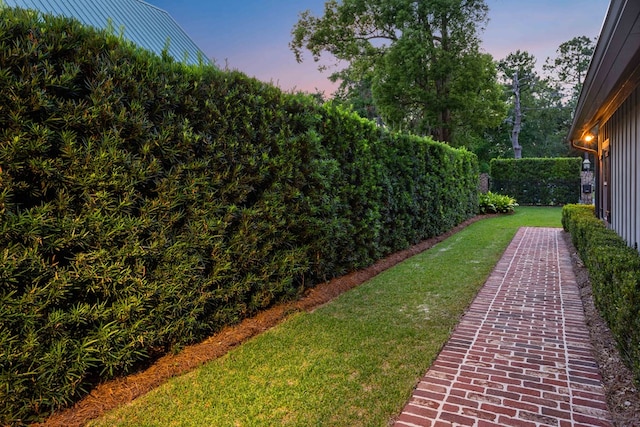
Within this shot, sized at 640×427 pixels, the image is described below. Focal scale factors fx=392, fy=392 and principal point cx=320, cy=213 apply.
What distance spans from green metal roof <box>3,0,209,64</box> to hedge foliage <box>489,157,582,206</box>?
16209mm

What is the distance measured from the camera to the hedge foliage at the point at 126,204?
247cm

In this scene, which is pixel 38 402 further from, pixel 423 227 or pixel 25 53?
pixel 423 227

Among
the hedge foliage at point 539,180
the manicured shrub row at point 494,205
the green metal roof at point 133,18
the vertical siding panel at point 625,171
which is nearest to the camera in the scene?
the vertical siding panel at point 625,171

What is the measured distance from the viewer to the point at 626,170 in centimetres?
523

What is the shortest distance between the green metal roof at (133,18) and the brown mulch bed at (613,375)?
859 centimetres

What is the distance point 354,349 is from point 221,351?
1.25 m

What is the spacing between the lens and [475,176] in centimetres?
1473

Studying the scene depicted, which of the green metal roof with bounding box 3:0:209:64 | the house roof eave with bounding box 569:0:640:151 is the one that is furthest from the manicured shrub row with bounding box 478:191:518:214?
the green metal roof with bounding box 3:0:209:64

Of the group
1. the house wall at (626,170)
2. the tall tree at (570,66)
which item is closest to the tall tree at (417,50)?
the house wall at (626,170)

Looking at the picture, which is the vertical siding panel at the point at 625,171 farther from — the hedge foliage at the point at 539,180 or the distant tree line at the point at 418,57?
the hedge foliage at the point at 539,180

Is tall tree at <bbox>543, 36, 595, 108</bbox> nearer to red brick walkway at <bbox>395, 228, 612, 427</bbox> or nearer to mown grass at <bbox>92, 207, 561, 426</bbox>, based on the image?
red brick walkway at <bbox>395, 228, 612, 427</bbox>

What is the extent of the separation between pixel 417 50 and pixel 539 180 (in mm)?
9125

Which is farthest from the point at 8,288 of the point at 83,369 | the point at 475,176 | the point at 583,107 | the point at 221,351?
the point at 475,176

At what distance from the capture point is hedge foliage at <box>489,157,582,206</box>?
771 inches
